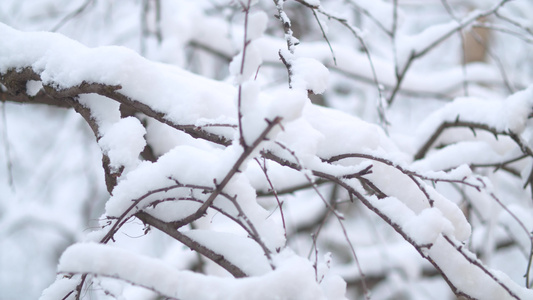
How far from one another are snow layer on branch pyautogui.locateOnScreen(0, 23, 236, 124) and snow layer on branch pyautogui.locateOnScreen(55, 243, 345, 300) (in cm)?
28

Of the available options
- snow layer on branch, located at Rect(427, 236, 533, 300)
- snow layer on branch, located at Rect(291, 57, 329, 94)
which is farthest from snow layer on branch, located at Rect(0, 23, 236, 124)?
snow layer on branch, located at Rect(427, 236, 533, 300)

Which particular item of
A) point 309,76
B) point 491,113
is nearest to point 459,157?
point 491,113

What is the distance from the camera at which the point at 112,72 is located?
70 cm

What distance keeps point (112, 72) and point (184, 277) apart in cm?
40

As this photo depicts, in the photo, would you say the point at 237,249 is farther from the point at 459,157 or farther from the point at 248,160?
the point at 459,157

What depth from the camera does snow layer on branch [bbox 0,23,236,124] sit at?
71 centimetres

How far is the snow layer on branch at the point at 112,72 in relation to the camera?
A: 71 cm

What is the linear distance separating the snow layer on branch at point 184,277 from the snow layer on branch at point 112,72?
28 cm

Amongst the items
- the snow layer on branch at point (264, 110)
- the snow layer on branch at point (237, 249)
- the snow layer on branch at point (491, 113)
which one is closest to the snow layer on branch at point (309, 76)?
the snow layer on branch at point (264, 110)

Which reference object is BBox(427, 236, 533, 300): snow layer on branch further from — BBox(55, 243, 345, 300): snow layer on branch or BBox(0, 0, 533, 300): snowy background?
BBox(55, 243, 345, 300): snow layer on branch

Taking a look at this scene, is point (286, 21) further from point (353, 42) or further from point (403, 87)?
point (353, 42)

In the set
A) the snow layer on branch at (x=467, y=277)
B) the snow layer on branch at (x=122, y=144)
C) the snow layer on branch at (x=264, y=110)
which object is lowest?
the snow layer on branch at (x=467, y=277)

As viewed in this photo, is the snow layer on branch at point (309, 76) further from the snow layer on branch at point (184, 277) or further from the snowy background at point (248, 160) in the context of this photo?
the snow layer on branch at point (184, 277)

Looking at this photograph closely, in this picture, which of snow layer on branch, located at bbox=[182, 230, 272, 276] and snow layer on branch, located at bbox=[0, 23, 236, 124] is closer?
snow layer on branch, located at bbox=[182, 230, 272, 276]
